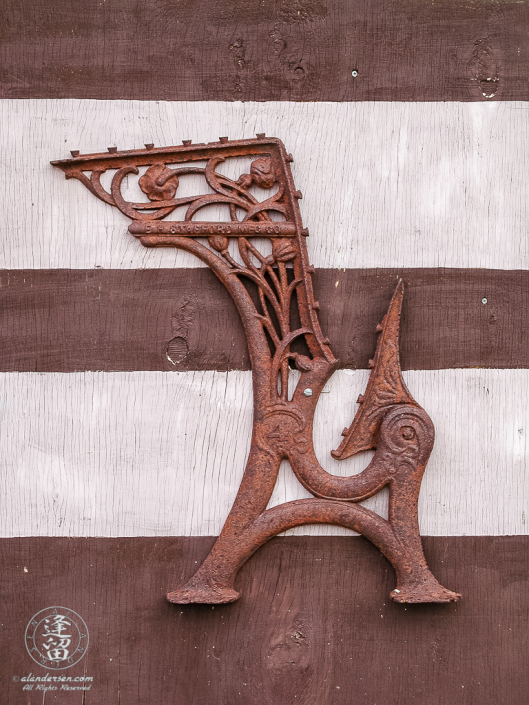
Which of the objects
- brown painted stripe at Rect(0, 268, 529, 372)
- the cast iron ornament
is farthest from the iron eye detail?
brown painted stripe at Rect(0, 268, 529, 372)

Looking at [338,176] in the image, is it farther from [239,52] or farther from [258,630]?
[258,630]

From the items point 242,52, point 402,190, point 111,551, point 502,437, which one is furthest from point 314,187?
point 111,551

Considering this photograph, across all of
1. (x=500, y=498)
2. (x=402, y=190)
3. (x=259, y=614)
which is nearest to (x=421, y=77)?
(x=402, y=190)

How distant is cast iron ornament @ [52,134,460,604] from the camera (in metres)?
1.14

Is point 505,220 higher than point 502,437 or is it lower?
higher

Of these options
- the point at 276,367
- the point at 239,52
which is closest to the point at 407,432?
the point at 276,367

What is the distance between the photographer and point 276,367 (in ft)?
3.78

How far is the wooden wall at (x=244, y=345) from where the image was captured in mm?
1177

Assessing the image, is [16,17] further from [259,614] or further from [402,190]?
[259,614]

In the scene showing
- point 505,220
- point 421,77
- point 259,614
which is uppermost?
point 421,77

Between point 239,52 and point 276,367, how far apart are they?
2.15 feet

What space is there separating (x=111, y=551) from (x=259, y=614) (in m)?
0.32

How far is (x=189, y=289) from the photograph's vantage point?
3.93ft

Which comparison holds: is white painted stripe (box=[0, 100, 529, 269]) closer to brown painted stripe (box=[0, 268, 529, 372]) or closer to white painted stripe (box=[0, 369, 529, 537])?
brown painted stripe (box=[0, 268, 529, 372])
